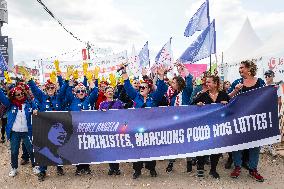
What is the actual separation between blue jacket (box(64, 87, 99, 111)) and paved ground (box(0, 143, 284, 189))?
1334 mm

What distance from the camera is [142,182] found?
602 centimetres

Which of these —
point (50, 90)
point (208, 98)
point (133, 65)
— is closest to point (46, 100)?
point (50, 90)

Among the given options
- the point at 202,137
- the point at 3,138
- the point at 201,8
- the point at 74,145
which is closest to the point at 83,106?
the point at 74,145

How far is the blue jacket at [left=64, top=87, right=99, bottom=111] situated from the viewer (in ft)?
21.6

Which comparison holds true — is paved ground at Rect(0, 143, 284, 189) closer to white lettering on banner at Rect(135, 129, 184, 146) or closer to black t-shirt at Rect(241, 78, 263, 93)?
white lettering on banner at Rect(135, 129, 184, 146)

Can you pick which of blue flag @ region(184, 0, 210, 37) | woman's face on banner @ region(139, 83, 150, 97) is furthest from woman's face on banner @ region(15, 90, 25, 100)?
blue flag @ region(184, 0, 210, 37)

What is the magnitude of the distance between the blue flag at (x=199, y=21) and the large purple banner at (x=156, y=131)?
5.04 metres

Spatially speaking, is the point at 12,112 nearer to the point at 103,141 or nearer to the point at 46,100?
the point at 46,100

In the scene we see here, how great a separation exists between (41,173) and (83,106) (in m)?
1.52

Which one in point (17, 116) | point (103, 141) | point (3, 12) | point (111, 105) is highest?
point (3, 12)

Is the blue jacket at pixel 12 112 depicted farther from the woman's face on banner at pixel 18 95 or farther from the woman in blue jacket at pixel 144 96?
the woman in blue jacket at pixel 144 96

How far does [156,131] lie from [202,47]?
Result: 4.65 metres

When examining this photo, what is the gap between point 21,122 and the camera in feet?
21.3

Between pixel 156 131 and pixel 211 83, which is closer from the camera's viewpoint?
pixel 211 83
